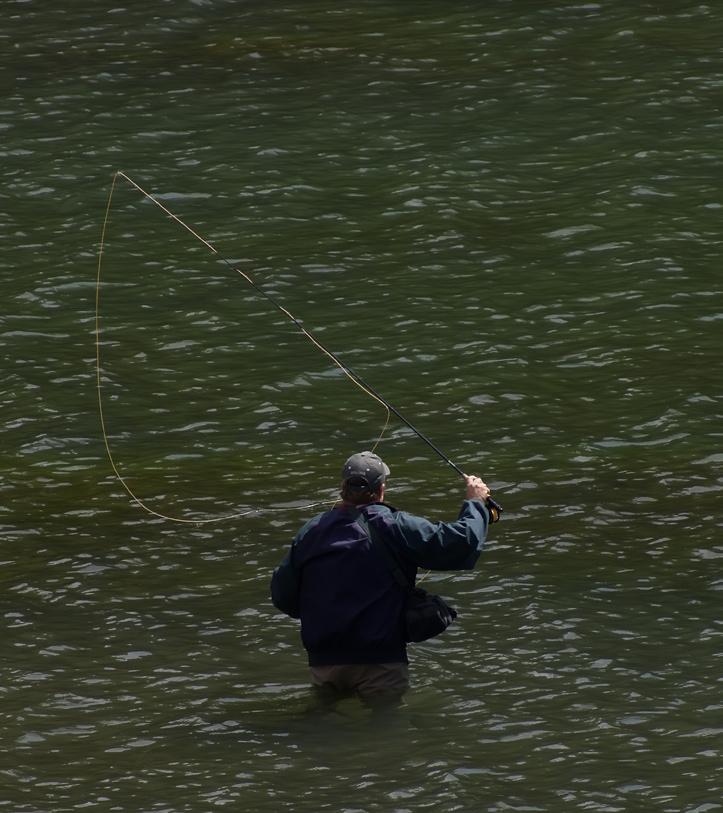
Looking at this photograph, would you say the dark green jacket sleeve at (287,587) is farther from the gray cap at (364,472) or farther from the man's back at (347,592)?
the gray cap at (364,472)

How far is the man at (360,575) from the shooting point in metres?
12.5

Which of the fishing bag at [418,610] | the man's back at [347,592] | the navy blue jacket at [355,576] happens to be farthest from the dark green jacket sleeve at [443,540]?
the man's back at [347,592]

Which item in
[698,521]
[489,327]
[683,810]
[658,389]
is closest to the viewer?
[683,810]

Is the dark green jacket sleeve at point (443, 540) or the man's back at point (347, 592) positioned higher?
the dark green jacket sleeve at point (443, 540)

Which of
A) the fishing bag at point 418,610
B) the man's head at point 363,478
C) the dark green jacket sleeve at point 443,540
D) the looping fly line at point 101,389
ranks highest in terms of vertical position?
the man's head at point 363,478

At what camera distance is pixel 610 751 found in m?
12.2

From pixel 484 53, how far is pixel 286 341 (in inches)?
407

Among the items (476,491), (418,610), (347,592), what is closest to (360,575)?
(347,592)

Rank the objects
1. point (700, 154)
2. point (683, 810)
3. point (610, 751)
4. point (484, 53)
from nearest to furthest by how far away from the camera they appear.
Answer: point (683, 810), point (610, 751), point (700, 154), point (484, 53)

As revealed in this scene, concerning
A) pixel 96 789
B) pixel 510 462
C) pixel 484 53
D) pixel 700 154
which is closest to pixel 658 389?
pixel 510 462

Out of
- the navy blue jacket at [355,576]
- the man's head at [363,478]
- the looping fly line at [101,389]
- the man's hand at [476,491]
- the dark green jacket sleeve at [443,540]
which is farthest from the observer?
the looping fly line at [101,389]

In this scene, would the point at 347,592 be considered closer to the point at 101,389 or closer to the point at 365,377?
the point at 365,377

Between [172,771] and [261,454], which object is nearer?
[172,771]

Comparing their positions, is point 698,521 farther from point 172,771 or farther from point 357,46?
point 357,46
